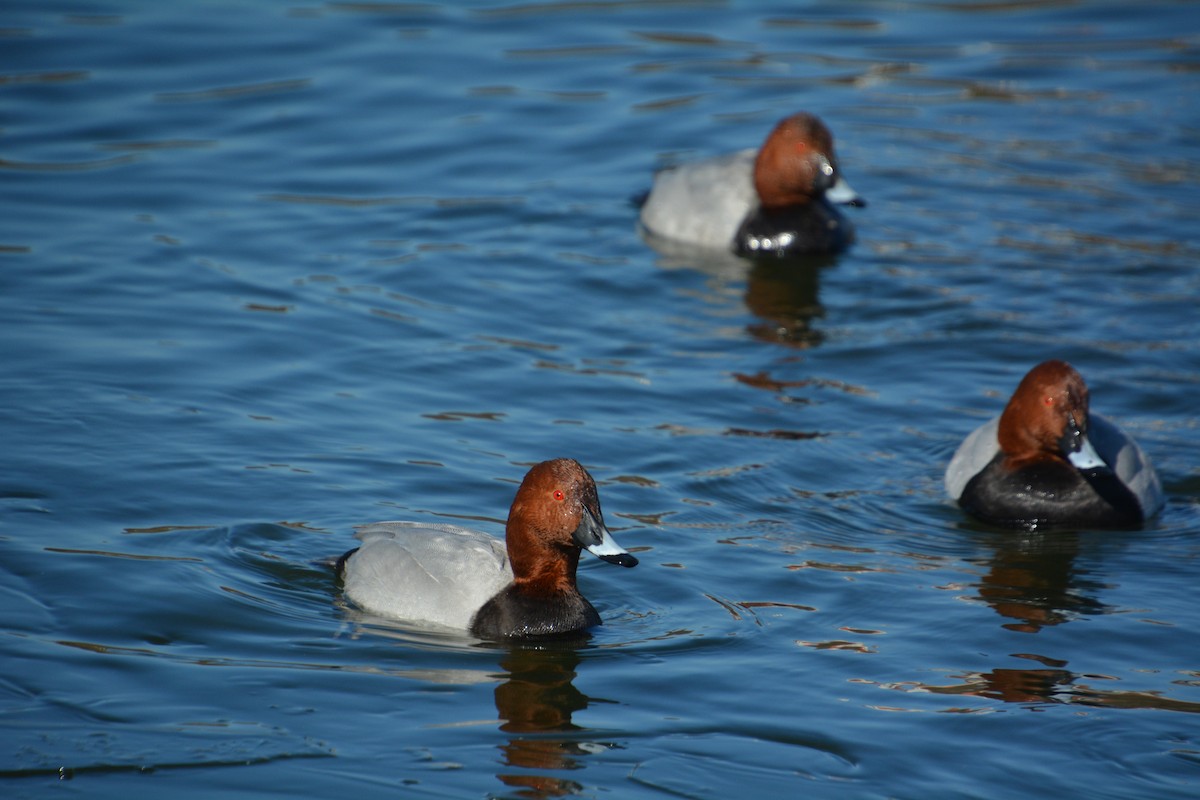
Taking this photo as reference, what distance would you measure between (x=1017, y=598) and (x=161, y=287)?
258 inches

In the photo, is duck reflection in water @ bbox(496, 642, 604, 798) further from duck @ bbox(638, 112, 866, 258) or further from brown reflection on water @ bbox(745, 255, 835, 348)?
duck @ bbox(638, 112, 866, 258)

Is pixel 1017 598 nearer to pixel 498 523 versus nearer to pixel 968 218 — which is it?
pixel 498 523

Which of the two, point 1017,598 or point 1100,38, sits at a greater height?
point 1100,38

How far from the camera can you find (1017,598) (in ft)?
25.3

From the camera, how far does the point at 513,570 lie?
713cm

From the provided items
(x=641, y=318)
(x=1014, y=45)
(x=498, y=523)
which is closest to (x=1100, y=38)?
(x=1014, y=45)

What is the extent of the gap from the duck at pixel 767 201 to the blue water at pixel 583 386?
1.12 ft

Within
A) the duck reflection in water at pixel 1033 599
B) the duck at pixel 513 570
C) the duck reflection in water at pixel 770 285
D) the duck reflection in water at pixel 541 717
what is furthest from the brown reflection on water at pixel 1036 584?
the duck reflection in water at pixel 770 285

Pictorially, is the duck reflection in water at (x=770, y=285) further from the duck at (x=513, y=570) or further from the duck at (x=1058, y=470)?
the duck at (x=513, y=570)

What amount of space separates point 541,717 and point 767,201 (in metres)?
7.76

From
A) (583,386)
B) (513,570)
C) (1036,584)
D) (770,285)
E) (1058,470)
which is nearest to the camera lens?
(513,570)

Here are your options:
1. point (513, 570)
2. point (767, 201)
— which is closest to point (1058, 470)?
point (513, 570)

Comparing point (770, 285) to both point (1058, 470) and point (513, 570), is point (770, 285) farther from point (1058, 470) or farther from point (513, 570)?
point (513, 570)

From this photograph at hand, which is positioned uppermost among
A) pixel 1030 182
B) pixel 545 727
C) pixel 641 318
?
pixel 1030 182
